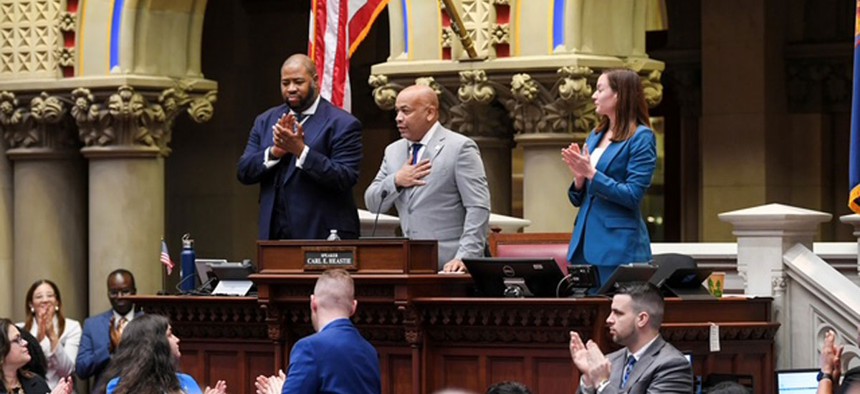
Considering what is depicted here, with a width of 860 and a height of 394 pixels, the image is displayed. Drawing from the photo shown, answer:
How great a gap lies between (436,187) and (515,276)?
88 cm

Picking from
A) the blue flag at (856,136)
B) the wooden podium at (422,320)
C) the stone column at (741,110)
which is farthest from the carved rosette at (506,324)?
the stone column at (741,110)

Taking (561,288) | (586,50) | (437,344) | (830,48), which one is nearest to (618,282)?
(561,288)

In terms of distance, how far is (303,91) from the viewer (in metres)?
11.0

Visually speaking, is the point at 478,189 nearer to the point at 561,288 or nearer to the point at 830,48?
the point at 561,288

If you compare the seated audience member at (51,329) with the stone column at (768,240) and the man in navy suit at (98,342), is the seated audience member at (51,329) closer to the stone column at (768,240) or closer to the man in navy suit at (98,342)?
the man in navy suit at (98,342)

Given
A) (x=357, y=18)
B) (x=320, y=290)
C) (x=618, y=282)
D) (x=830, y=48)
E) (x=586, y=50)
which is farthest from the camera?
(x=830, y=48)

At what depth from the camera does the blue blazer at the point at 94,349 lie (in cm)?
1440

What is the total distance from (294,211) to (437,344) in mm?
1184

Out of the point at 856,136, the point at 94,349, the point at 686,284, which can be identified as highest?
the point at 856,136

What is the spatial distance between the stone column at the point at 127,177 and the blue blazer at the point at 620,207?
8.80 m

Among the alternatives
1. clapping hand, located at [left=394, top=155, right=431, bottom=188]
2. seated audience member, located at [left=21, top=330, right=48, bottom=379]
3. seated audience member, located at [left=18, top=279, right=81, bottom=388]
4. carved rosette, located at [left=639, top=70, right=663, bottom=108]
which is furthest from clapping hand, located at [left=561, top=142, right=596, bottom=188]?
carved rosette, located at [left=639, top=70, right=663, bottom=108]

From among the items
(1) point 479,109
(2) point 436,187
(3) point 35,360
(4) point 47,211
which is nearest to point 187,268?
(3) point 35,360

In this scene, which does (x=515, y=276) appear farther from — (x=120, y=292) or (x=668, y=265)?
(x=120, y=292)

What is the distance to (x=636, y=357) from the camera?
8977 millimetres
